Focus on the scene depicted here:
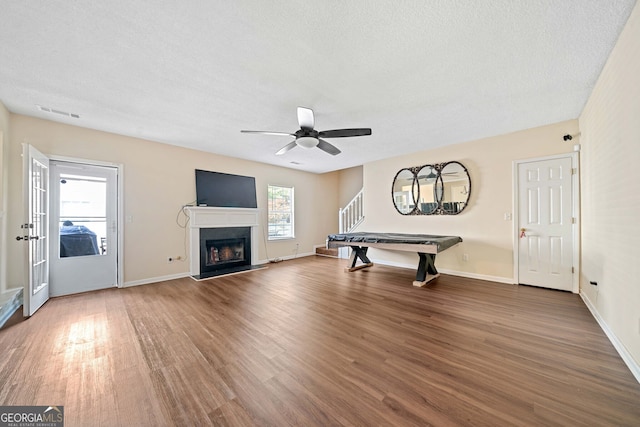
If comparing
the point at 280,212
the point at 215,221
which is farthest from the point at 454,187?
the point at 215,221

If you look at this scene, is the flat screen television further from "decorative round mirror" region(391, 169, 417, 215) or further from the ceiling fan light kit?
"decorative round mirror" region(391, 169, 417, 215)

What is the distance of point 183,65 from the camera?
2.20 meters

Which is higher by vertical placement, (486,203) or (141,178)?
(141,178)

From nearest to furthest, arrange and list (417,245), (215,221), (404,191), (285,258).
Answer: (417,245), (215,221), (404,191), (285,258)

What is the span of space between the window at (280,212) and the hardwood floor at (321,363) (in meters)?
3.25

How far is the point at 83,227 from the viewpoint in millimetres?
3760

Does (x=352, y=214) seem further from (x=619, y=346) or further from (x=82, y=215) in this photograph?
(x=82, y=215)

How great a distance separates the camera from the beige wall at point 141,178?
323 centimetres

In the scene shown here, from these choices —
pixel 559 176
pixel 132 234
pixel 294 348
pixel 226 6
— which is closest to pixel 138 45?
pixel 226 6

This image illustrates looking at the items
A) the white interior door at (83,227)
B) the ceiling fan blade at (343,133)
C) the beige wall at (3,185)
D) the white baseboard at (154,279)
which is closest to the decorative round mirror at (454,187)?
the ceiling fan blade at (343,133)

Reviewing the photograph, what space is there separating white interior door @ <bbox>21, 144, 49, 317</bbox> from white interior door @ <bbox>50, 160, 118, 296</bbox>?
190mm

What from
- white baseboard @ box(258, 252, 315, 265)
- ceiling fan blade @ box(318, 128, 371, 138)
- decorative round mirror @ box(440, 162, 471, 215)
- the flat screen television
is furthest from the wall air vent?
decorative round mirror @ box(440, 162, 471, 215)

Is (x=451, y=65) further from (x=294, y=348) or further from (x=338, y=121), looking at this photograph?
(x=294, y=348)

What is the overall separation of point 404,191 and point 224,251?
4.37m
